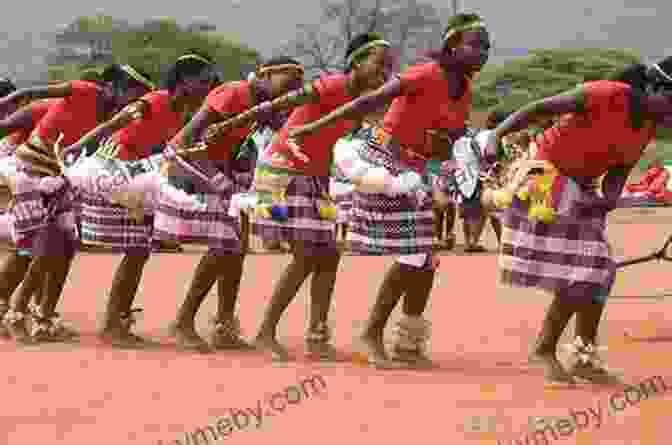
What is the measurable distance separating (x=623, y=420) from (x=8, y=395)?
279 centimetres

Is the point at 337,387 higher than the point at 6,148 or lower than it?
lower

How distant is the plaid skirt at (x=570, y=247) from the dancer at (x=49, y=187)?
2.97 meters

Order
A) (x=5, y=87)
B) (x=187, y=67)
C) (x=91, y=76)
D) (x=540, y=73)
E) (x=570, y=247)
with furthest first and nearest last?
(x=540, y=73) < (x=5, y=87) < (x=91, y=76) < (x=187, y=67) < (x=570, y=247)

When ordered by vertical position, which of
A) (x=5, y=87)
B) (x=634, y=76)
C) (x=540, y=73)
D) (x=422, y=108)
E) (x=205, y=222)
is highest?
(x=634, y=76)

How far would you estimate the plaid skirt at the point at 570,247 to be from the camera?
6.21m

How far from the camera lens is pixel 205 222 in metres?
7.59

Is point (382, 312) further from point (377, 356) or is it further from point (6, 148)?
point (6, 148)

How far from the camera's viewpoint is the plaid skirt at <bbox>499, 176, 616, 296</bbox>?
6.21 metres

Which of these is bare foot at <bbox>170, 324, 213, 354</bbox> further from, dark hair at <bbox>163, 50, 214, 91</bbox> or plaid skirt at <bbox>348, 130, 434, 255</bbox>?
dark hair at <bbox>163, 50, 214, 91</bbox>

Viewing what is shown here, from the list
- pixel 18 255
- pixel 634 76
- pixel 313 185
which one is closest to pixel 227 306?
pixel 313 185

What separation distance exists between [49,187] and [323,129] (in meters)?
2.02

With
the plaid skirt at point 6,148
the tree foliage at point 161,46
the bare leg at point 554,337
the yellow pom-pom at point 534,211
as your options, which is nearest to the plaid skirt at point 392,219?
the yellow pom-pom at point 534,211

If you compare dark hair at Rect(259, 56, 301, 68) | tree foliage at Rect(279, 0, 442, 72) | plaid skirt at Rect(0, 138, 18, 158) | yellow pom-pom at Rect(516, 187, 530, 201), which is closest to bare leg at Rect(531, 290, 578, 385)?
yellow pom-pom at Rect(516, 187, 530, 201)

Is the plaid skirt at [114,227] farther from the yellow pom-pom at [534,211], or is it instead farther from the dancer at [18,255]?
the yellow pom-pom at [534,211]
